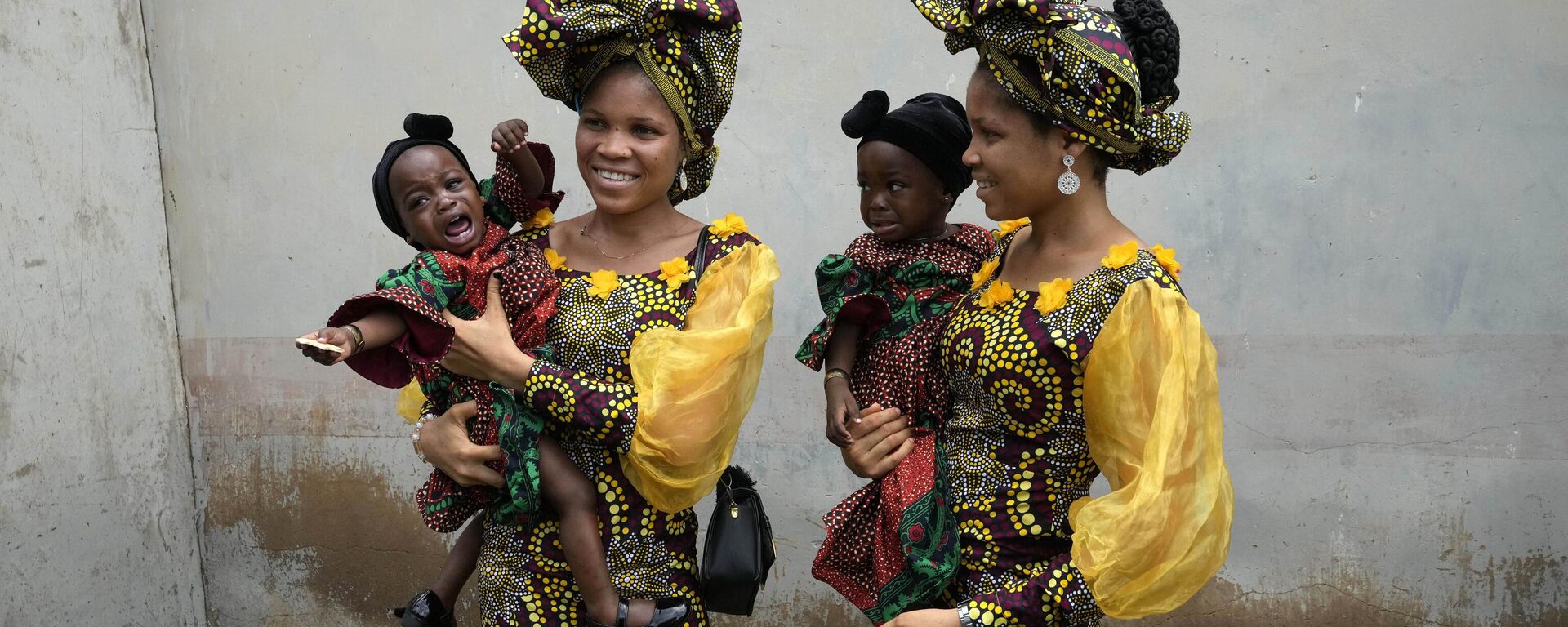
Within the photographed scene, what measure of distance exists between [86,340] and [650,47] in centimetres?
284

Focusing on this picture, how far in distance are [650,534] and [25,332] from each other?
8.79 ft

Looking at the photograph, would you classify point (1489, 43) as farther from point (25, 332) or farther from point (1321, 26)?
point (25, 332)

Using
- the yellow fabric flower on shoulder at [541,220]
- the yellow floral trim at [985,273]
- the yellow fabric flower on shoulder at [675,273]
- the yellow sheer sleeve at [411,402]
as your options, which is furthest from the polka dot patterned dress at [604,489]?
the yellow sheer sleeve at [411,402]

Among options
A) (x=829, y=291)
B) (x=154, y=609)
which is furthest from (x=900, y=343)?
(x=154, y=609)

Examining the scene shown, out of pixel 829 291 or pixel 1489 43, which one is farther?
pixel 1489 43

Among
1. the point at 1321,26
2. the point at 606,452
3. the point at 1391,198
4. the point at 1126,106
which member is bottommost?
the point at 606,452

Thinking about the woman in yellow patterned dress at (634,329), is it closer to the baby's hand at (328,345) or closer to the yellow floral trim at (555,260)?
the yellow floral trim at (555,260)

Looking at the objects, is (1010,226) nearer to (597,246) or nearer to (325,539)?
(597,246)

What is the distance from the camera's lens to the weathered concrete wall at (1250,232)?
12.7 ft

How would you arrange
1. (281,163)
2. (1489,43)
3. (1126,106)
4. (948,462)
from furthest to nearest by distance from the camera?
(281,163), (1489,43), (948,462), (1126,106)

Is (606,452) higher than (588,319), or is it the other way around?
(588,319)

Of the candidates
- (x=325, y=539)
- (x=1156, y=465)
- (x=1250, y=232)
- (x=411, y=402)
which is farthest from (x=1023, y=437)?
(x=325, y=539)

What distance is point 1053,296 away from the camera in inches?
87.3

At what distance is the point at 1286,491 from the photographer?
4.08 m
